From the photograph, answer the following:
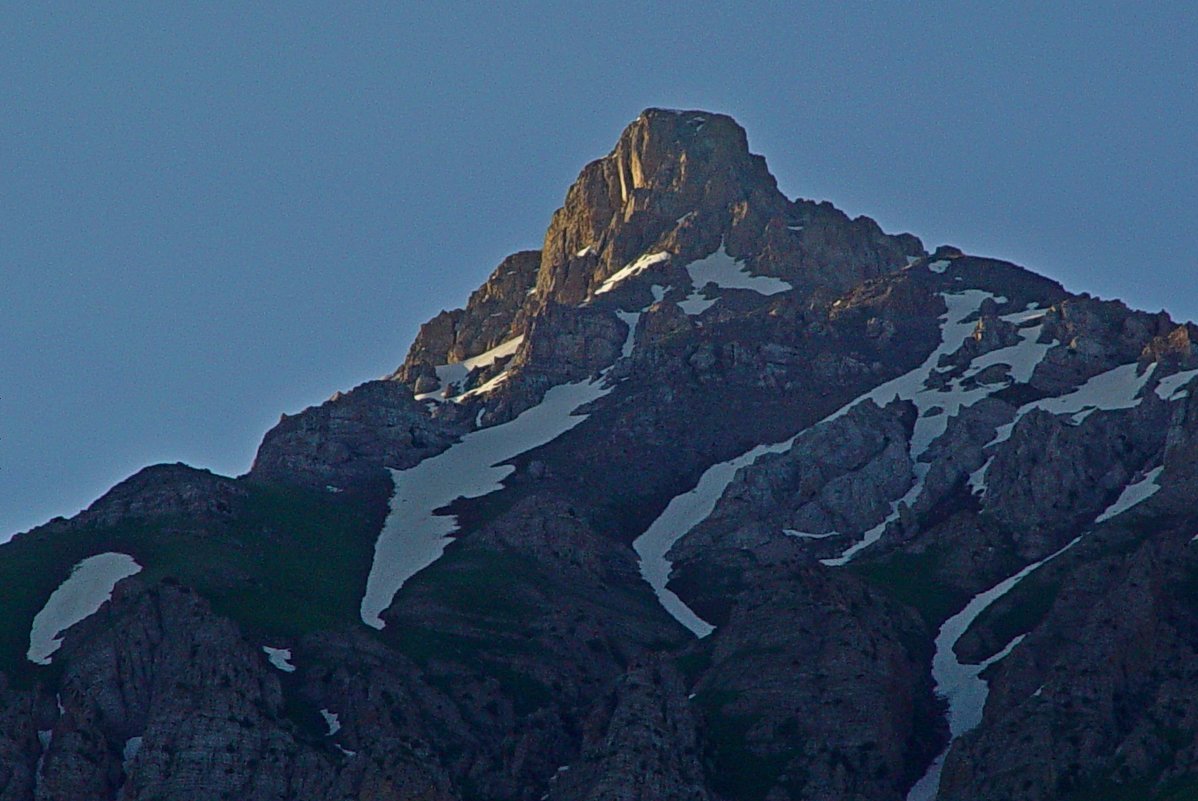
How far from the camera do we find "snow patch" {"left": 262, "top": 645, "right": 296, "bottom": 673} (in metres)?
172

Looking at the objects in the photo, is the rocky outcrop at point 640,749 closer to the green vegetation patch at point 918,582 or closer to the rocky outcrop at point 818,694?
the rocky outcrop at point 818,694

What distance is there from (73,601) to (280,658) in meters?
25.0

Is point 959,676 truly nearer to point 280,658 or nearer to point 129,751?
point 280,658

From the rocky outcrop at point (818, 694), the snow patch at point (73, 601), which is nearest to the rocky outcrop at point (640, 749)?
the rocky outcrop at point (818, 694)

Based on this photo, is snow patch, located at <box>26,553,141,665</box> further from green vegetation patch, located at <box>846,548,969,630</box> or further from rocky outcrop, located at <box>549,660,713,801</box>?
green vegetation patch, located at <box>846,548,969,630</box>

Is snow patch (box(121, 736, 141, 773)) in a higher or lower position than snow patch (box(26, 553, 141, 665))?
lower

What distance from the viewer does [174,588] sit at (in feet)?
591

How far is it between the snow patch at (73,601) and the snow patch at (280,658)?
17.1m

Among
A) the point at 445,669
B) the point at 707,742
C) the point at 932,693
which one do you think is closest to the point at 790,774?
the point at 707,742

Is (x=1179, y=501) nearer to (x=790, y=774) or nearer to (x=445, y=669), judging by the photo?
(x=790, y=774)

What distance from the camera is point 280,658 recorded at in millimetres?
174000

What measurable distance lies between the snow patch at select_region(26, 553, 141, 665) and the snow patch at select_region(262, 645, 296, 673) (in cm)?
1709

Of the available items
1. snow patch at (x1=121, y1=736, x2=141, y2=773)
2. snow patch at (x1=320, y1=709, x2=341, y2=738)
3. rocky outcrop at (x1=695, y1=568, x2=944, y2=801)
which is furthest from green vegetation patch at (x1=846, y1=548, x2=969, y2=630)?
snow patch at (x1=121, y1=736, x2=141, y2=773)

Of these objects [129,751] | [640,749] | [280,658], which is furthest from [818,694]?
[129,751]
